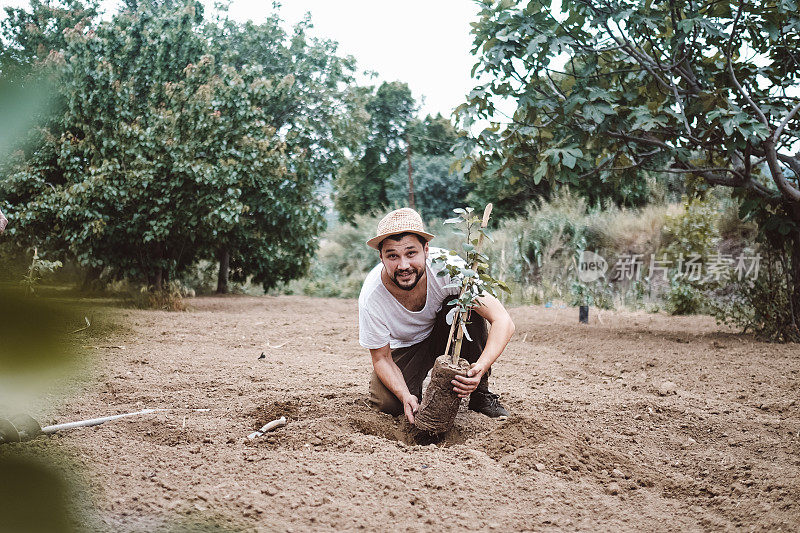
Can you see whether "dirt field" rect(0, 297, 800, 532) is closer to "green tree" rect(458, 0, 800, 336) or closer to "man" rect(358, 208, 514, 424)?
"man" rect(358, 208, 514, 424)

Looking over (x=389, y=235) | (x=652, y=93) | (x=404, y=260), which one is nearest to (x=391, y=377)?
(x=404, y=260)

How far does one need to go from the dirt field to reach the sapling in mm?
154

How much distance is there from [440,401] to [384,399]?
0.51 metres

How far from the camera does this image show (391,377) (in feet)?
10.1

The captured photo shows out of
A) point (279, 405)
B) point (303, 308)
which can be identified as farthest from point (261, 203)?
point (279, 405)

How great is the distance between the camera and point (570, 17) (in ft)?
17.6

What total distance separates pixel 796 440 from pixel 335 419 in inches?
87.3

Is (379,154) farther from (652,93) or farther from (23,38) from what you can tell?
(23,38)

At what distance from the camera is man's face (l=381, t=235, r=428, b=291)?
2.93 m

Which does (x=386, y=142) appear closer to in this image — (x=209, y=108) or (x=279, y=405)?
(x=209, y=108)

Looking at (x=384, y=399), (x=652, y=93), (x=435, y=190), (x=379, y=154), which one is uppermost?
(x=379, y=154)

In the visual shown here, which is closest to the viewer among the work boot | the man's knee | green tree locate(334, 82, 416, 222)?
the man's knee

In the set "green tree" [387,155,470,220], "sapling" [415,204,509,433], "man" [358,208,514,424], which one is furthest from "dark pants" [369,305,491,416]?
"green tree" [387,155,470,220]

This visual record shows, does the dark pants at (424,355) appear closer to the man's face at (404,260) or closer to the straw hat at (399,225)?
the man's face at (404,260)
